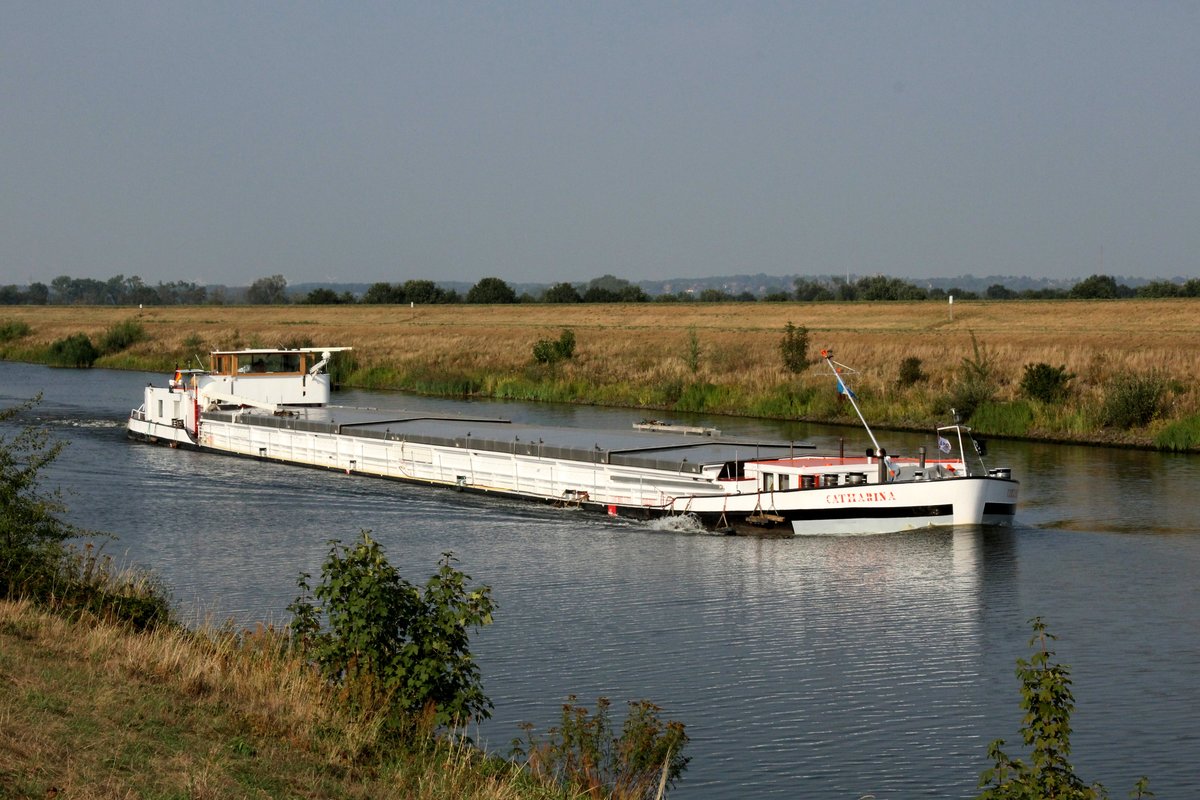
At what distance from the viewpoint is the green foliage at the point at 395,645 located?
46.6 feet

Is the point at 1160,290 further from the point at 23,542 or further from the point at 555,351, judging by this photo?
the point at 23,542

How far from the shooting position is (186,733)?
496 inches

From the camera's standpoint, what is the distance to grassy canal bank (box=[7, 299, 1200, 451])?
5272 cm

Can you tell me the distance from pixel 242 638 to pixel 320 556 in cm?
1129

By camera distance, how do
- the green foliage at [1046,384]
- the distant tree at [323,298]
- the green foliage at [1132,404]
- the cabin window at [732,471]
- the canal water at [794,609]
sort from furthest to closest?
the distant tree at [323,298] < the green foliage at [1046,384] < the green foliage at [1132,404] < the cabin window at [732,471] < the canal water at [794,609]

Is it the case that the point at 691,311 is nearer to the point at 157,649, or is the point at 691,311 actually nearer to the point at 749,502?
the point at 749,502

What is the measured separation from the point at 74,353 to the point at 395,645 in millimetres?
91031

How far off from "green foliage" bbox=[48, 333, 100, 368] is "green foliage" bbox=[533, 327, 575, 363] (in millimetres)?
37521

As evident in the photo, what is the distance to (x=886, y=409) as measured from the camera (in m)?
57.4

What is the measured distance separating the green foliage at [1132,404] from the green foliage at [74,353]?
239 ft

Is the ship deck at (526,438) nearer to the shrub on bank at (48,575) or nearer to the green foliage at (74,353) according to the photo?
the shrub on bank at (48,575)

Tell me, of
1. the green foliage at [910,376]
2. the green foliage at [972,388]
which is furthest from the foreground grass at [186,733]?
the green foliage at [910,376]

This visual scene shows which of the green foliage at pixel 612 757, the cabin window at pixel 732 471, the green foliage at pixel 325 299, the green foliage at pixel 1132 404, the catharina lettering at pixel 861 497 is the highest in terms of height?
the green foliage at pixel 325 299

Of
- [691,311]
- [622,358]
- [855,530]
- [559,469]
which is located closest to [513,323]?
[691,311]
